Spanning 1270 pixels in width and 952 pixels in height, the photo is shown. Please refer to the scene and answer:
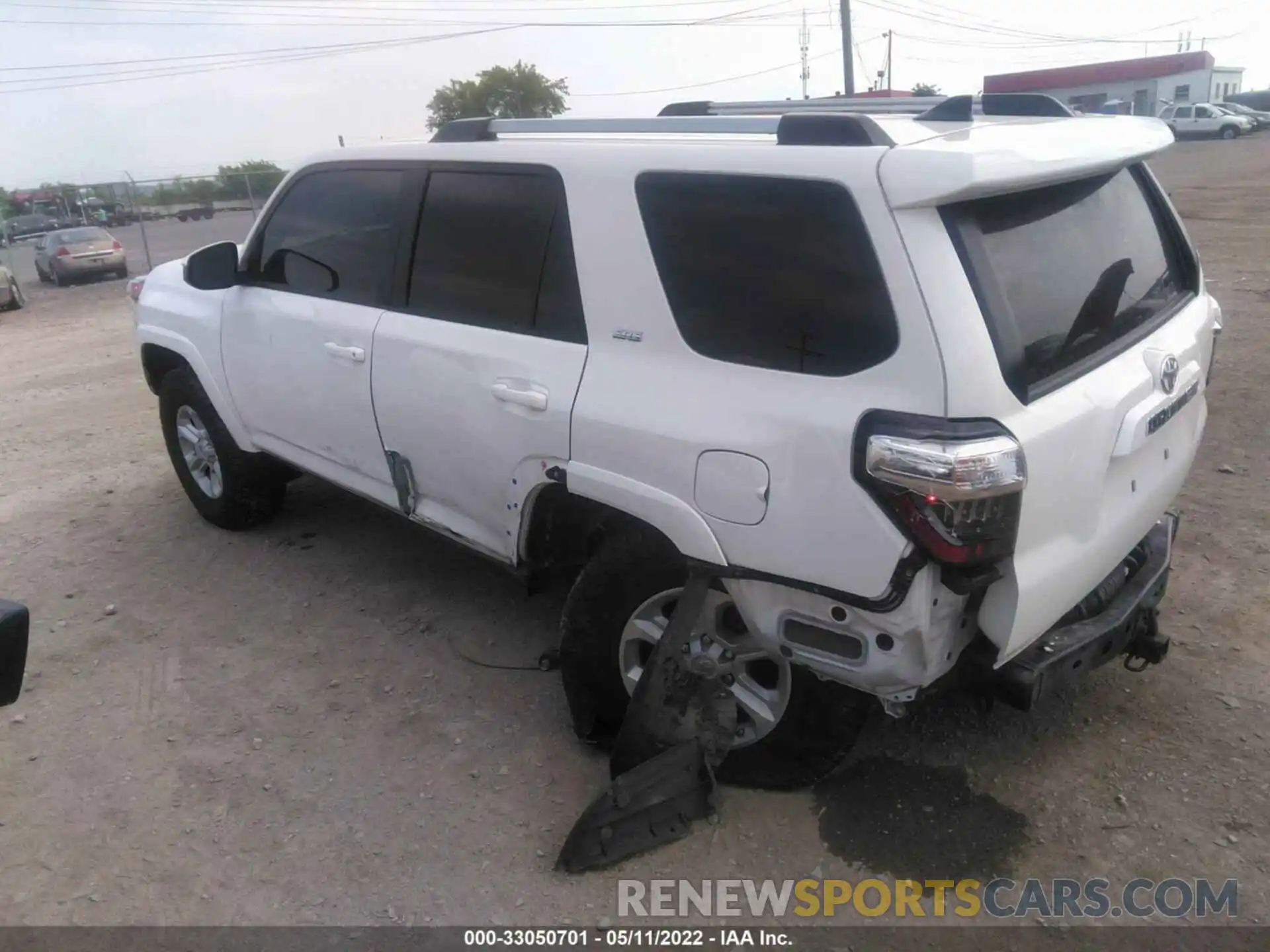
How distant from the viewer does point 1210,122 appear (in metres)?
38.3

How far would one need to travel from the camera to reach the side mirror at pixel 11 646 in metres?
1.90

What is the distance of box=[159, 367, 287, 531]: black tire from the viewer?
4.84m

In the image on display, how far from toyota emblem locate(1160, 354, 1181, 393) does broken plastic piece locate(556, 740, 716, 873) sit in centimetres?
165

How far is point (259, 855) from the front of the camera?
2.93 metres

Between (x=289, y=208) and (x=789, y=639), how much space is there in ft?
9.72

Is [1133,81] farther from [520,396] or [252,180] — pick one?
[520,396]

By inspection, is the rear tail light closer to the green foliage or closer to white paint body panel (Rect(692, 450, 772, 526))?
white paint body panel (Rect(692, 450, 772, 526))

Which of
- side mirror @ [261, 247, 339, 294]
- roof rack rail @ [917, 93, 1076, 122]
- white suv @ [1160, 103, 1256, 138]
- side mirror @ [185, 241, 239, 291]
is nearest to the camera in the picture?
roof rack rail @ [917, 93, 1076, 122]

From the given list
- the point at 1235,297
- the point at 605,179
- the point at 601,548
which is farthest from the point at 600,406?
the point at 1235,297

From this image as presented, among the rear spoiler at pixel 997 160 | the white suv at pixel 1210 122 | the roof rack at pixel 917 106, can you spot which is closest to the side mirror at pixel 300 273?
A: the roof rack at pixel 917 106

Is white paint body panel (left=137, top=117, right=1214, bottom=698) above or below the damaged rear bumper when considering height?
above

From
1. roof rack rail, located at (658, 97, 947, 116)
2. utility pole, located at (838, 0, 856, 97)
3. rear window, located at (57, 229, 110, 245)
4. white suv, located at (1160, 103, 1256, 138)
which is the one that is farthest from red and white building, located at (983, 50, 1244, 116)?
roof rack rail, located at (658, 97, 947, 116)

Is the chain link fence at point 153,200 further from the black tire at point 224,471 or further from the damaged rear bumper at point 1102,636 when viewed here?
the damaged rear bumper at point 1102,636

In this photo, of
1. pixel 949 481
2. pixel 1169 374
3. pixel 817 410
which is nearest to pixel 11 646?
pixel 817 410
